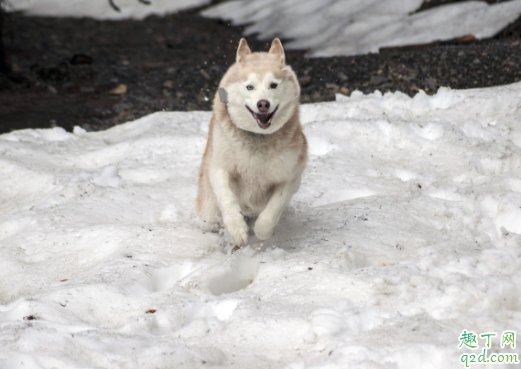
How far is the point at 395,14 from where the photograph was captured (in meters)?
15.2

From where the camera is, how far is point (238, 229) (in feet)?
13.4

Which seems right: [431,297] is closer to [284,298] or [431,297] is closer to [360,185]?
[284,298]

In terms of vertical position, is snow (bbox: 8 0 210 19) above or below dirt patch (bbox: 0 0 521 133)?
above

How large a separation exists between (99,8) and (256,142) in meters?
17.1

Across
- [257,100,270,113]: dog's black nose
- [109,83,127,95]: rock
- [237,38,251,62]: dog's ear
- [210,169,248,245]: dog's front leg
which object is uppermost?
[237,38,251,62]: dog's ear

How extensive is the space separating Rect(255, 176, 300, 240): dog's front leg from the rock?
803 cm

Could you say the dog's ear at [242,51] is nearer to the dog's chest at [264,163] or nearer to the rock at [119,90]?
the dog's chest at [264,163]

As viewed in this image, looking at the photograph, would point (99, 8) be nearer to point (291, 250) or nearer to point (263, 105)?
point (263, 105)

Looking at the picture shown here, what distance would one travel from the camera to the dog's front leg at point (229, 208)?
4094 mm

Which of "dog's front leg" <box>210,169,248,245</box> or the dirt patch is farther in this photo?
the dirt patch

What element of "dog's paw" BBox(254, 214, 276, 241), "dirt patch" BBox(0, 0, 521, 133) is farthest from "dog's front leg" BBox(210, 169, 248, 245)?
"dirt patch" BBox(0, 0, 521, 133)

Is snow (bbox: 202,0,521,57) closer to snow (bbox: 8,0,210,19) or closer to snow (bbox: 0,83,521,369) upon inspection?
snow (bbox: 8,0,210,19)

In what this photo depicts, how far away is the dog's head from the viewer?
398 cm

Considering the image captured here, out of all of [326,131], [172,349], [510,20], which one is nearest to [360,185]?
[326,131]
